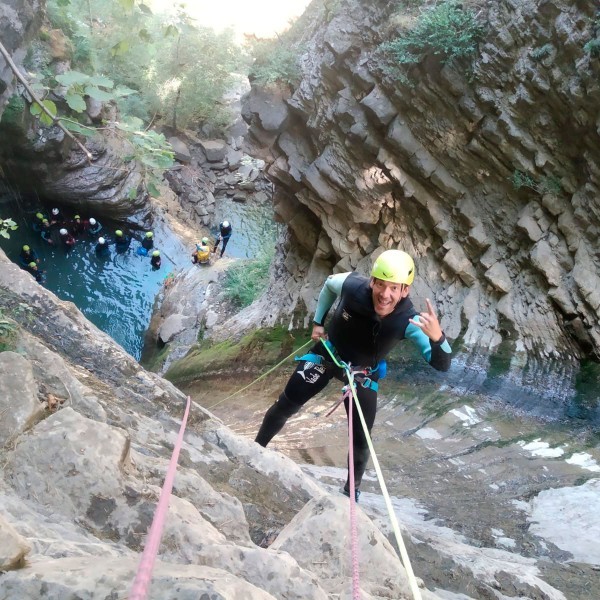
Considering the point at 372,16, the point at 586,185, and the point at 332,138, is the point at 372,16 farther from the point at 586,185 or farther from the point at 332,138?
the point at 586,185

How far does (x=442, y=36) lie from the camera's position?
7184 millimetres

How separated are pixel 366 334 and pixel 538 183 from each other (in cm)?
448

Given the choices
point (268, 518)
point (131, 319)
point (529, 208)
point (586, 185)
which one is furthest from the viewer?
point (131, 319)

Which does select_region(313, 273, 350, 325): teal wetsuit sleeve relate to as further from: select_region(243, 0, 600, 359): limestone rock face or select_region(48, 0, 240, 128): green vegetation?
select_region(48, 0, 240, 128): green vegetation

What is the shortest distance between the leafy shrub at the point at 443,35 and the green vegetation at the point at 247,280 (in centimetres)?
718

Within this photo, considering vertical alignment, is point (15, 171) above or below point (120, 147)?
below

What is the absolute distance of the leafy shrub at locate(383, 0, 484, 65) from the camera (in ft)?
23.0

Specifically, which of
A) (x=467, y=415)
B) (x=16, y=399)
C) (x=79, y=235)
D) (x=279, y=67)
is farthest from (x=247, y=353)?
(x=79, y=235)

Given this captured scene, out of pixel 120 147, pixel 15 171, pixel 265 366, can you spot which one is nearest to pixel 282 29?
→ pixel 265 366

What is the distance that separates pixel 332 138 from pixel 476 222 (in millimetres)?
2858

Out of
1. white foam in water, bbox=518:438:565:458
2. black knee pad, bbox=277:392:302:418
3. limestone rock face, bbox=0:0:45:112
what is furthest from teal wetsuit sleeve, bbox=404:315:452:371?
limestone rock face, bbox=0:0:45:112

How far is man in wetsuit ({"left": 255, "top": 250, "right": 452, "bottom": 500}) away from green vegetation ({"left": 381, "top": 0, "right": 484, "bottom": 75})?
4930 mm

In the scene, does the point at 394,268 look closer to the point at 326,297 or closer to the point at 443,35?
the point at 326,297

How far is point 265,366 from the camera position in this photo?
9336mm
